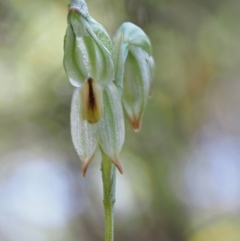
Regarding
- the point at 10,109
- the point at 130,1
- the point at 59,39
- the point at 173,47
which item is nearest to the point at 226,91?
the point at 173,47

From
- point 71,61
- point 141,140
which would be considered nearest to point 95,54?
point 71,61

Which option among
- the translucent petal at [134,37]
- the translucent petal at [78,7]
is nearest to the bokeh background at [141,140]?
the translucent petal at [134,37]

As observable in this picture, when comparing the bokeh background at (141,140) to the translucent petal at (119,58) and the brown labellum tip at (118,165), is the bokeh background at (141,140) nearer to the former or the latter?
the translucent petal at (119,58)

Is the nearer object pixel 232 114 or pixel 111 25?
pixel 111 25

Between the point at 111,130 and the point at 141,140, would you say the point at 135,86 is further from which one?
the point at 141,140

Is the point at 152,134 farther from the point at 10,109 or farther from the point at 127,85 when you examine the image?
the point at 127,85

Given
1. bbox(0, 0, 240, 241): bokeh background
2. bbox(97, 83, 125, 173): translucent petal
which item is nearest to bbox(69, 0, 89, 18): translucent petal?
bbox(97, 83, 125, 173): translucent petal
